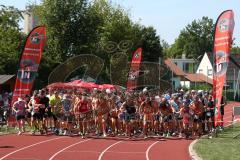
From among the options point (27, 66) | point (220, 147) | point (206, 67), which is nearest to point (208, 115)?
point (220, 147)

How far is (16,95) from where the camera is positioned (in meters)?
23.1

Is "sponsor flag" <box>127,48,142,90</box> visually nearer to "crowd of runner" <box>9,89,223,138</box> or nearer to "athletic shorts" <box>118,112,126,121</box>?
"crowd of runner" <box>9,89,223,138</box>

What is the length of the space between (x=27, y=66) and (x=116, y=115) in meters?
4.75

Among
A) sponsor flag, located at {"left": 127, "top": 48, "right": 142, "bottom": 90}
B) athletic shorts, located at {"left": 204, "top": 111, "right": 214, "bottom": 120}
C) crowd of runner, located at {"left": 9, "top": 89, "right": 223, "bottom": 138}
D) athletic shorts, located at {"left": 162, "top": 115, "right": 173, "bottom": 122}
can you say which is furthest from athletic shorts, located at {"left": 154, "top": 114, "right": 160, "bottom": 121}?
sponsor flag, located at {"left": 127, "top": 48, "right": 142, "bottom": 90}

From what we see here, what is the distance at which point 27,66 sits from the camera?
76.3 ft

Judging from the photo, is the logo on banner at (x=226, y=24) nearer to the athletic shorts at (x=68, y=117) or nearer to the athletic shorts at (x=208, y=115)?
the athletic shorts at (x=208, y=115)

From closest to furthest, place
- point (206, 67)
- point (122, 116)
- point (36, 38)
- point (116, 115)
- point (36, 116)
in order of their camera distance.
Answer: point (122, 116)
point (116, 115)
point (36, 116)
point (36, 38)
point (206, 67)

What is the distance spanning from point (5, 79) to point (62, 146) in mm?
19453

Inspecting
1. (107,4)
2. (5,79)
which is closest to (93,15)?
(5,79)

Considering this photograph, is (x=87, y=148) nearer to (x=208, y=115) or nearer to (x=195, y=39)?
(x=208, y=115)

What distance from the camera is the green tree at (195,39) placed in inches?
4695

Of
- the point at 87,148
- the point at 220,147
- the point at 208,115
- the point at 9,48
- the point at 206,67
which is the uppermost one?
the point at 206,67

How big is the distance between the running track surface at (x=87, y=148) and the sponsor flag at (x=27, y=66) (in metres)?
3.06

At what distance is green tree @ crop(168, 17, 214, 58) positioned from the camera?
391 feet
